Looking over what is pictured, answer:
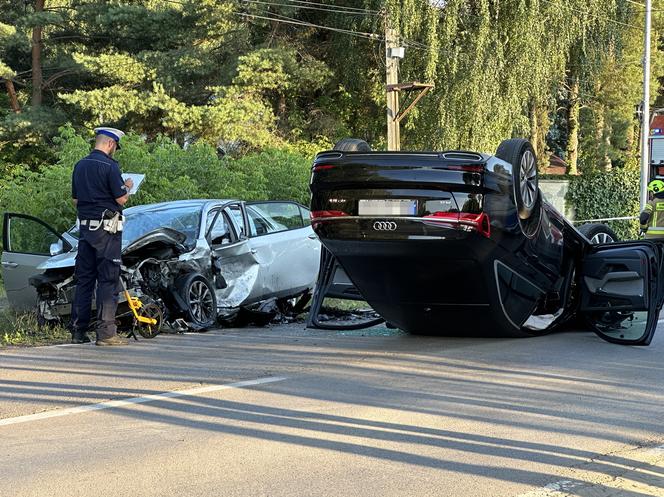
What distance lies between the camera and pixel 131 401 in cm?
643

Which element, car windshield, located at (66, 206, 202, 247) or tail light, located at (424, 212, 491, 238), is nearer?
tail light, located at (424, 212, 491, 238)

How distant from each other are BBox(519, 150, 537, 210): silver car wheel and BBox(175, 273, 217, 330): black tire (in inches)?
154

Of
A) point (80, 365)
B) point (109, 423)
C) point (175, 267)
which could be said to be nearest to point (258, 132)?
point (175, 267)

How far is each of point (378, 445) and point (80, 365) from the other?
362 cm

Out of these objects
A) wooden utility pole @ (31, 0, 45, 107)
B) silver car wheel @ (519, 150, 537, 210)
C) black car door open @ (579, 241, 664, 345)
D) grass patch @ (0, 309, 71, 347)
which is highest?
wooden utility pole @ (31, 0, 45, 107)

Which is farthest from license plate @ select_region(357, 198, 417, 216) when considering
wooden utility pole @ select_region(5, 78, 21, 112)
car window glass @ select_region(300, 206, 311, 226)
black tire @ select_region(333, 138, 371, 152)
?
wooden utility pole @ select_region(5, 78, 21, 112)

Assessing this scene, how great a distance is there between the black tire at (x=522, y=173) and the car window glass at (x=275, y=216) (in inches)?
172

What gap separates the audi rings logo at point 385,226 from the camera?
753 cm

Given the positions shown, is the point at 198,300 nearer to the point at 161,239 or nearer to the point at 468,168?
the point at 161,239

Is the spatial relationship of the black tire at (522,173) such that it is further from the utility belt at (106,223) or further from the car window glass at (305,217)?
the car window glass at (305,217)

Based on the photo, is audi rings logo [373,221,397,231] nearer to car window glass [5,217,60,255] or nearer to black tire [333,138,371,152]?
black tire [333,138,371,152]

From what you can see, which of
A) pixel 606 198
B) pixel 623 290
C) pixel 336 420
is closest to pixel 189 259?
pixel 623 290

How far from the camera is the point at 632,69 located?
42625 mm

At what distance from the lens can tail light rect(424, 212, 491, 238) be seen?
7.37 meters
